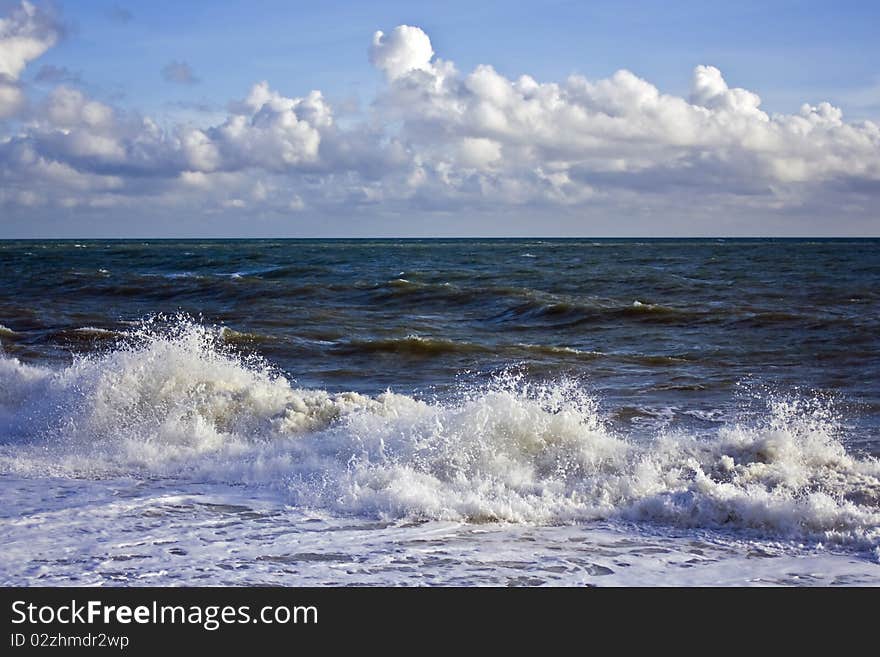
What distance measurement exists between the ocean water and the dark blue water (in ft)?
0.39

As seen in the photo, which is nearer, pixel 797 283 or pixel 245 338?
pixel 245 338

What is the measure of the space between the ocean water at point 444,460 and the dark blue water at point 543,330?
0.12m

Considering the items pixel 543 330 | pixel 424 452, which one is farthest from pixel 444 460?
pixel 543 330

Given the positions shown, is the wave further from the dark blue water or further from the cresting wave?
the cresting wave

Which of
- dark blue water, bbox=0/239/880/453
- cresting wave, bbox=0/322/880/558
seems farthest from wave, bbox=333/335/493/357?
cresting wave, bbox=0/322/880/558

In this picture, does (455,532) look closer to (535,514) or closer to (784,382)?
(535,514)

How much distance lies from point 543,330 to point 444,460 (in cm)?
1249

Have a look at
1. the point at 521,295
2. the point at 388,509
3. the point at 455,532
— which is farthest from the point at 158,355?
the point at 521,295

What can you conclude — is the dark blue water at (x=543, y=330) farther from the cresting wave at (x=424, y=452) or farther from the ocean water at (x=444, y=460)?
the cresting wave at (x=424, y=452)

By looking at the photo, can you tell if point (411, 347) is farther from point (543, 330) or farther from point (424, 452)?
point (424, 452)

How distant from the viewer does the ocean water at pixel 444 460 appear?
6.15 meters
